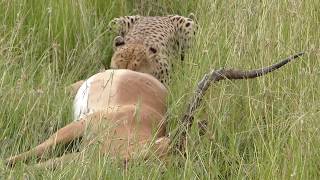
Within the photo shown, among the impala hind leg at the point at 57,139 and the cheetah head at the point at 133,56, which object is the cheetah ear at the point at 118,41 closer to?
the cheetah head at the point at 133,56

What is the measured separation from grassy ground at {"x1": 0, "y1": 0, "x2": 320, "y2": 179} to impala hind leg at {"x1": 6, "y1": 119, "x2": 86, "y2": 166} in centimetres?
6

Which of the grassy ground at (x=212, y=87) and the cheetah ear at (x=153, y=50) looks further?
the cheetah ear at (x=153, y=50)

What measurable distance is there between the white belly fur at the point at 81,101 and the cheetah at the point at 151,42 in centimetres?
51

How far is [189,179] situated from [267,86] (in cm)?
105

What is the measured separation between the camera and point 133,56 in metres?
5.70

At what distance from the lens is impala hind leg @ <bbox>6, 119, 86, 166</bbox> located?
412 cm

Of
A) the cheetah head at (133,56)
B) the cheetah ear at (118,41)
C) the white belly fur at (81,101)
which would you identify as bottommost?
the white belly fur at (81,101)

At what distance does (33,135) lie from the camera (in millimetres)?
4402

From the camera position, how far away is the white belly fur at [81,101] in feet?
16.1

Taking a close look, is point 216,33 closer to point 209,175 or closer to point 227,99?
point 227,99

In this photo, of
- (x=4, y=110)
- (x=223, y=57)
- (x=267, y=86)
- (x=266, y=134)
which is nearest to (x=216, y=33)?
(x=223, y=57)

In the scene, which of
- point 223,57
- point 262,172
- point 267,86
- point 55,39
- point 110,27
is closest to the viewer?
point 262,172

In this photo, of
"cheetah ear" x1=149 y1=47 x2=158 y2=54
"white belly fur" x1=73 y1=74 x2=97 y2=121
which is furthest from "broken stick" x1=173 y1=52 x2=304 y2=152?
"cheetah ear" x1=149 y1=47 x2=158 y2=54

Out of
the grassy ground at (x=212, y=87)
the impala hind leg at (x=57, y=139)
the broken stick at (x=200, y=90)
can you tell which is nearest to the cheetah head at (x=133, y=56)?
the grassy ground at (x=212, y=87)
